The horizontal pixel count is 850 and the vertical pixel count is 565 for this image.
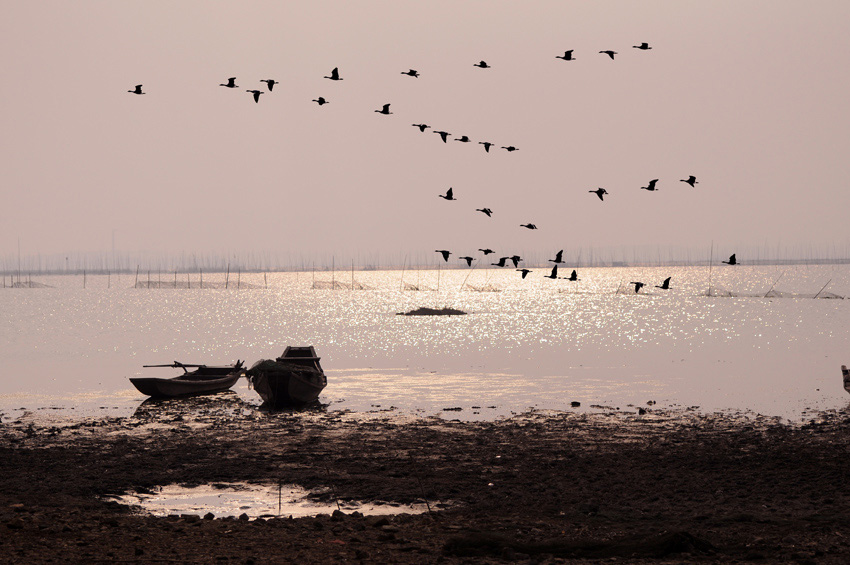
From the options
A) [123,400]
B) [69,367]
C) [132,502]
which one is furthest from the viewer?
[69,367]

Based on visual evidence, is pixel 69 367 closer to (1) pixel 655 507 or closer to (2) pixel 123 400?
(2) pixel 123 400

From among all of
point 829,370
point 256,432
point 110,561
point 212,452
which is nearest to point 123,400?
point 256,432

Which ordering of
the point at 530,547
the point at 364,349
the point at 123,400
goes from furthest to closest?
the point at 364,349
the point at 123,400
the point at 530,547

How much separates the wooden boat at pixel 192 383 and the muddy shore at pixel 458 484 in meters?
5.44

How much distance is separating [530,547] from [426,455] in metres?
9.79

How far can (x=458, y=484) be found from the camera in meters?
19.3

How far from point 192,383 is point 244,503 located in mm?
21447

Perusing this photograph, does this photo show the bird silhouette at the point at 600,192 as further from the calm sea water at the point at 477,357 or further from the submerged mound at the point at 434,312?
the submerged mound at the point at 434,312

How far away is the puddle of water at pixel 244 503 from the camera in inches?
679

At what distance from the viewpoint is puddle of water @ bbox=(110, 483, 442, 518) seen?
17234 mm

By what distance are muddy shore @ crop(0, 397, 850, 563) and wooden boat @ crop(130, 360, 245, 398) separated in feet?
17.9

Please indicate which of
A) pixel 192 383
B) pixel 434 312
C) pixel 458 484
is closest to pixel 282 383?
pixel 192 383

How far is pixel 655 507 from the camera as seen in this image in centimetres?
1684

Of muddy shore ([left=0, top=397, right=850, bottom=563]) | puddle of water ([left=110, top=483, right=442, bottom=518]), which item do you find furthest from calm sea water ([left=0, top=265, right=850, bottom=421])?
puddle of water ([left=110, top=483, right=442, bottom=518])
